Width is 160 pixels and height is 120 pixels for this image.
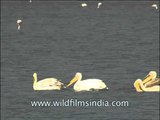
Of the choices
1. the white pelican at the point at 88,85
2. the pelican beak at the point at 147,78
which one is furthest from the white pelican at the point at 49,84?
the pelican beak at the point at 147,78

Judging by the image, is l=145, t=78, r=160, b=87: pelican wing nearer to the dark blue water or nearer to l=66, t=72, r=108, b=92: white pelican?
the dark blue water

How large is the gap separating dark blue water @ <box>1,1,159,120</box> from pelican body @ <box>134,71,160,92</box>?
1.56 ft

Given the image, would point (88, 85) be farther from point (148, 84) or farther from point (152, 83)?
point (152, 83)

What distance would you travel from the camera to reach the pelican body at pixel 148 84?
46.6 meters

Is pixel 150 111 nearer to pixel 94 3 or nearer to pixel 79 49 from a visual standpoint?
pixel 79 49

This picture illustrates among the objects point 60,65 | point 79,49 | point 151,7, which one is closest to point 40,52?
point 79,49

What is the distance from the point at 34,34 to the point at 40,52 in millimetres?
16202

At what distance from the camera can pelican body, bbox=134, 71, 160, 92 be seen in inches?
1836

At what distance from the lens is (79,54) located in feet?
210

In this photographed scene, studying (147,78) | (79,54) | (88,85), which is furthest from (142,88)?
(79,54)

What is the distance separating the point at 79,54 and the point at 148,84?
17.2 m

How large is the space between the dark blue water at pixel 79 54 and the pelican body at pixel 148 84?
48cm

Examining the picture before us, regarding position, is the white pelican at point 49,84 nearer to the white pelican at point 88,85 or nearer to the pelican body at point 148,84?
the white pelican at point 88,85

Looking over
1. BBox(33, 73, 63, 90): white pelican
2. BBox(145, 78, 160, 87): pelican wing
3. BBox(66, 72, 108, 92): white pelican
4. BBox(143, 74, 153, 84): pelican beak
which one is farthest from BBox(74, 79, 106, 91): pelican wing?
BBox(143, 74, 153, 84): pelican beak
